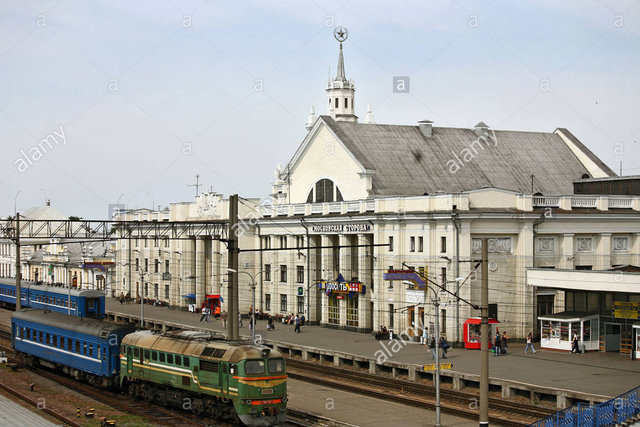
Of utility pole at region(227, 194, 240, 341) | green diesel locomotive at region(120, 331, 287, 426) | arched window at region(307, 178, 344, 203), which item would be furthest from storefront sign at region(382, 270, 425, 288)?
green diesel locomotive at region(120, 331, 287, 426)

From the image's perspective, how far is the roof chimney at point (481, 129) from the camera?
268ft

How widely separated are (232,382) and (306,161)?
4648 centimetres

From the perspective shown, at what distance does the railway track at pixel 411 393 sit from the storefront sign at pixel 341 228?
580 inches

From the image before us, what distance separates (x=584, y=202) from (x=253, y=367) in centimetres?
3829

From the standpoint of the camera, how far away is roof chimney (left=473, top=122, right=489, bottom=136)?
81750 mm

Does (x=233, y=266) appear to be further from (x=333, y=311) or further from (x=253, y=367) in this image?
(x=333, y=311)

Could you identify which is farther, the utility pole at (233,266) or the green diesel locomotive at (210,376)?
the utility pole at (233,266)

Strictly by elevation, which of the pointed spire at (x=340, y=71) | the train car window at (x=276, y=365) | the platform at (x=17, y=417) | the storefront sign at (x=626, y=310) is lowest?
the platform at (x=17, y=417)

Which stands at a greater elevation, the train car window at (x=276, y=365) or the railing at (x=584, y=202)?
the railing at (x=584, y=202)

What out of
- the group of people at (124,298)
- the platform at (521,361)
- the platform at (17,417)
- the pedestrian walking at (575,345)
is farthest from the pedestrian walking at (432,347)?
the group of people at (124,298)

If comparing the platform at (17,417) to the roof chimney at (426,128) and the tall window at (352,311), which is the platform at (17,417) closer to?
the tall window at (352,311)

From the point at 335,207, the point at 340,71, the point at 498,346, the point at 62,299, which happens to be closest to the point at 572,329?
the point at 498,346

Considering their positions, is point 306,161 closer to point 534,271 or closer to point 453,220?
point 453,220

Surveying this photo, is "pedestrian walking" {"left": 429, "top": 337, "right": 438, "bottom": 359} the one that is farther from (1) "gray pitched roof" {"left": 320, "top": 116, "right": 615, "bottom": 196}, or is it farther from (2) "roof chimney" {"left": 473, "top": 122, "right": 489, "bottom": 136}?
(2) "roof chimney" {"left": 473, "top": 122, "right": 489, "bottom": 136}
